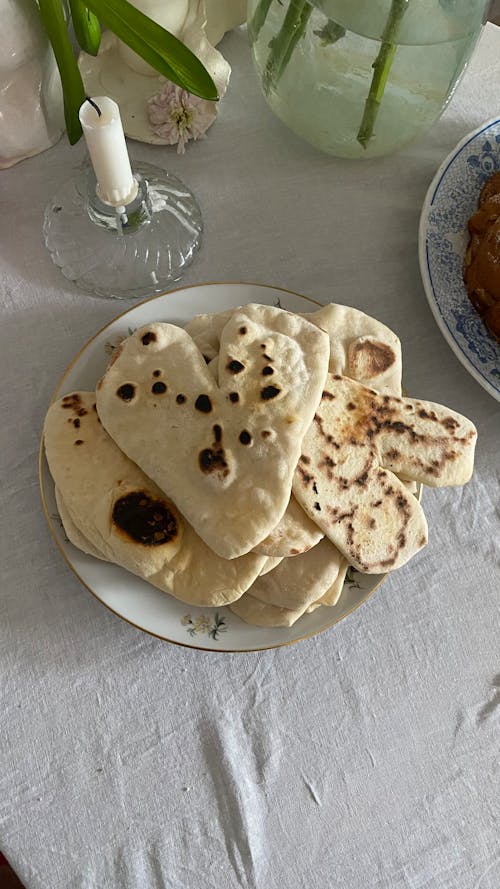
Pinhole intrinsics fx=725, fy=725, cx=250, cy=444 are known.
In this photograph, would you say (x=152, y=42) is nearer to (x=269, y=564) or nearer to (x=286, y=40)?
(x=286, y=40)

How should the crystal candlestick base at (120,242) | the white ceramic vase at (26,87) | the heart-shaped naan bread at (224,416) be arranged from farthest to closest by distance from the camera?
the crystal candlestick base at (120,242) → the white ceramic vase at (26,87) → the heart-shaped naan bread at (224,416)

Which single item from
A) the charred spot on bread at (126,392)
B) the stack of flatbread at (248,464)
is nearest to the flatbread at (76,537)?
the stack of flatbread at (248,464)

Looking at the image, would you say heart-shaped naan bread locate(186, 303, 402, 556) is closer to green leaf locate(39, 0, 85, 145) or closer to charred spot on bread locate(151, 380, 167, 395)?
charred spot on bread locate(151, 380, 167, 395)

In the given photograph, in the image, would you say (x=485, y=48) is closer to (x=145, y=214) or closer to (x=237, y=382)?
(x=145, y=214)

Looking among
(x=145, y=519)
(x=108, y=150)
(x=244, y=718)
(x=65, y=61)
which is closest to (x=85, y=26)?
(x=65, y=61)

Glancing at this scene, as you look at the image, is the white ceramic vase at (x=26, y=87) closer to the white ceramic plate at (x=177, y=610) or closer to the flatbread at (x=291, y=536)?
the white ceramic plate at (x=177, y=610)

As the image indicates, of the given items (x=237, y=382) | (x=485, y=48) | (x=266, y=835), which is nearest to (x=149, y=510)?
(x=237, y=382)
